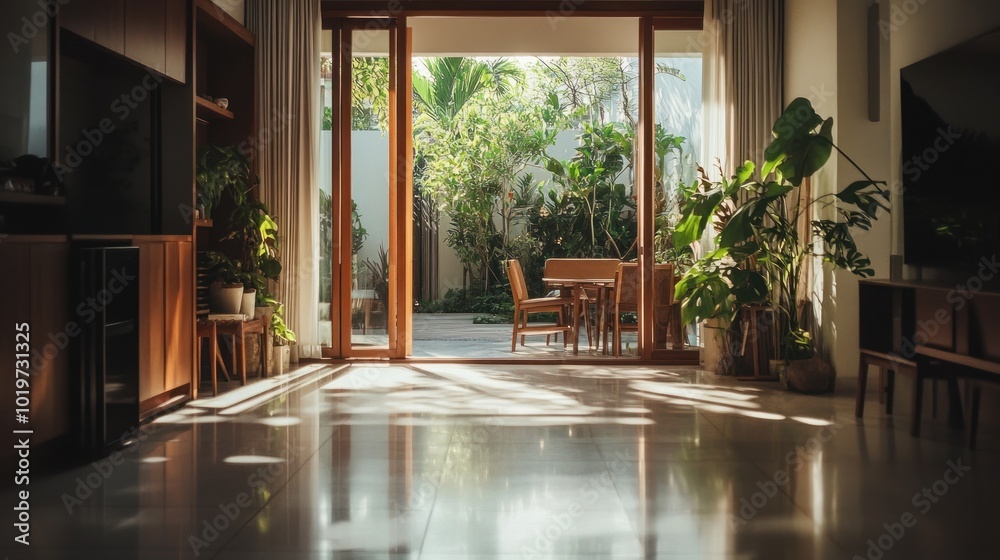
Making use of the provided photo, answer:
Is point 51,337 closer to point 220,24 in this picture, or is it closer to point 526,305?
point 220,24

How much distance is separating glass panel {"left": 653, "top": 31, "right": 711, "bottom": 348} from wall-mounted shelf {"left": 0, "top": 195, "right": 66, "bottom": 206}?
5.15 meters

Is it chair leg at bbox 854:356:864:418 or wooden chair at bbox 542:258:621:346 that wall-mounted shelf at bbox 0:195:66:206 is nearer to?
chair leg at bbox 854:356:864:418

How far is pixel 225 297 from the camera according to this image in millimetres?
6602

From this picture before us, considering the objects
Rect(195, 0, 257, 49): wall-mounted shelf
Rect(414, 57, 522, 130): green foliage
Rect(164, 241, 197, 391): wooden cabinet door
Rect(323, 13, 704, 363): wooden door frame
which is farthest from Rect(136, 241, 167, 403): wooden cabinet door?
Rect(414, 57, 522, 130): green foliage

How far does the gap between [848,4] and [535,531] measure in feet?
16.2

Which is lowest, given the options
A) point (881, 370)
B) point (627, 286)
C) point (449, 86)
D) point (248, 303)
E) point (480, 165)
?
point (881, 370)

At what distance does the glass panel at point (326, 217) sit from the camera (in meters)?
7.86

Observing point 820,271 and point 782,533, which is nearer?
point 782,533

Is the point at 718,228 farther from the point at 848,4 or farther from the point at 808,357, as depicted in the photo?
the point at 848,4

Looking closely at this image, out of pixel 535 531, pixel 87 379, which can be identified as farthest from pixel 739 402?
pixel 87 379

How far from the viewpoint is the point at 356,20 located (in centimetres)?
792

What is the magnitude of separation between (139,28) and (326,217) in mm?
2810

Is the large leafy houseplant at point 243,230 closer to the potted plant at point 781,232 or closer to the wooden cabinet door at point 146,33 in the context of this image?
the wooden cabinet door at point 146,33

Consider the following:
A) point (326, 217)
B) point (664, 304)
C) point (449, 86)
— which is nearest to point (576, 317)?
point (664, 304)
